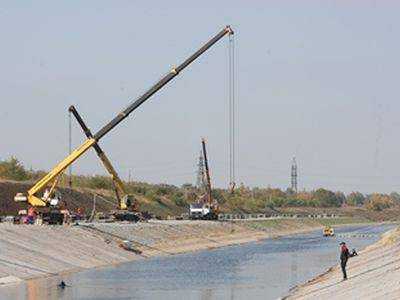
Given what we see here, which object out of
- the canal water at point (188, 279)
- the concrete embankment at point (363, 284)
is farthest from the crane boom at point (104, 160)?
the concrete embankment at point (363, 284)

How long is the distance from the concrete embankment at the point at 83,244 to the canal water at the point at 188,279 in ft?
7.50

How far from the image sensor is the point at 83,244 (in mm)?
96250

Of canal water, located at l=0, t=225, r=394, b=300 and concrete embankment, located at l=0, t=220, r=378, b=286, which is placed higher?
concrete embankment, located at l=0, t=220, r=378, b=286

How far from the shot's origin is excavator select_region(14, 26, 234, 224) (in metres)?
122

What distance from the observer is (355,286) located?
51.0m

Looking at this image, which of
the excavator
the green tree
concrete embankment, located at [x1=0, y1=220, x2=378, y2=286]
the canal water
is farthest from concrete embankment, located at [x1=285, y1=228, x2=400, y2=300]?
the green tree

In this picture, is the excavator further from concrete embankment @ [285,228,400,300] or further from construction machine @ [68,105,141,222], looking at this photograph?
concrete embankment @ [285,228,400,300]

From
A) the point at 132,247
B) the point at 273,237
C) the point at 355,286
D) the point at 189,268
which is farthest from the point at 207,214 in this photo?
the point at 355,286

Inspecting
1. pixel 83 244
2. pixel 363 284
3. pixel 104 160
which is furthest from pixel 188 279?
pixel 104 160

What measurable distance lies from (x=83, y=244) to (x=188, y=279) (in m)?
25.1

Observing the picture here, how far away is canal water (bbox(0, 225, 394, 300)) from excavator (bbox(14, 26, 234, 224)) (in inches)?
920

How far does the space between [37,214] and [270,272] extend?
4428 cm

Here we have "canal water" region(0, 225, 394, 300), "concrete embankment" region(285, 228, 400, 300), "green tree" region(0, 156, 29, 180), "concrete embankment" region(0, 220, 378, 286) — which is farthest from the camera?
"green tree" region(0, 156, 29, 180)

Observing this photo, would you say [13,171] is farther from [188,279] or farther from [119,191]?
[188,279]
